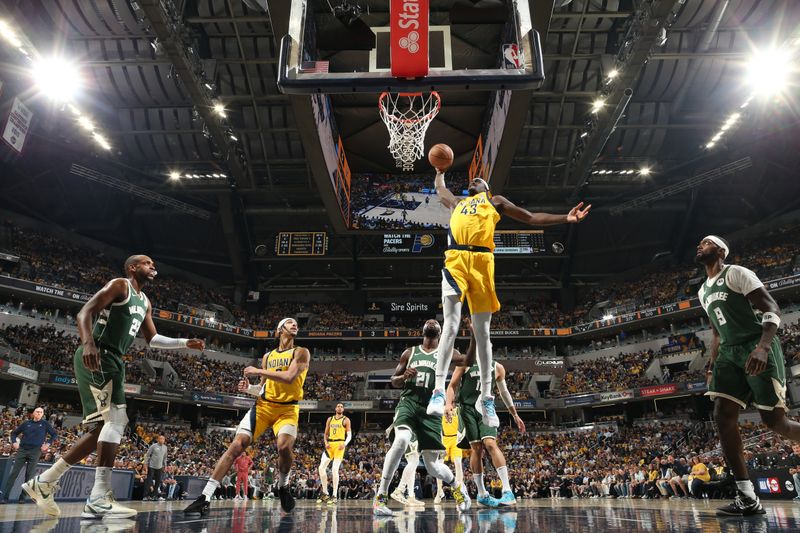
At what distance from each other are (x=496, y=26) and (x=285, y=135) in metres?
13.3

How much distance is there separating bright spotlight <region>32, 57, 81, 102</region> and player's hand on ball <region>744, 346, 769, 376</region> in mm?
23849

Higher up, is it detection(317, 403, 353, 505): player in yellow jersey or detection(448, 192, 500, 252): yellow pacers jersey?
detection(448, 192, 500, 252): yellow pacers jersey

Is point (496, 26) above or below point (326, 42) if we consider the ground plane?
above

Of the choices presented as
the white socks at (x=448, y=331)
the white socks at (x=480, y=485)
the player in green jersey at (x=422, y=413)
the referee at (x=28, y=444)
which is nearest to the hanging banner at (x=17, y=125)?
the referee at (x=28, y=444)

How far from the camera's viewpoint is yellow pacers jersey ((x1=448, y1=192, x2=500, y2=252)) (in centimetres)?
461

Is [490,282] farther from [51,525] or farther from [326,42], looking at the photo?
[326,42]

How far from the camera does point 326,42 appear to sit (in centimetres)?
945

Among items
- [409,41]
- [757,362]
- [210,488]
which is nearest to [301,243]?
[409,41]

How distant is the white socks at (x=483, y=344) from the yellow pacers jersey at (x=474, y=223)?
0.65 metres

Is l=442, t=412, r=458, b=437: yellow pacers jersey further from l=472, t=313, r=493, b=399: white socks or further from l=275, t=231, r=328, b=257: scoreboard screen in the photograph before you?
l=275, t=231, r=328, b=257: scoreboard screen

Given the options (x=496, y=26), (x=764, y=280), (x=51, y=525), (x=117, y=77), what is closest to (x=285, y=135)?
(x=117, y=77)

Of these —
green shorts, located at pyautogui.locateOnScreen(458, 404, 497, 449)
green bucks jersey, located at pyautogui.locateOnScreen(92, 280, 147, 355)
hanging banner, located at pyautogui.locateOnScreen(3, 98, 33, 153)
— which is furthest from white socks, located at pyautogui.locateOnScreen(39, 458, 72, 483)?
hanging banner, located at pyautogui.locateOnScreen(3, 98, 33, 153)

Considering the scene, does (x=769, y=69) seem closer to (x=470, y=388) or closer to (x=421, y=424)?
(x=470, y=388)

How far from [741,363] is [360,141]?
18.7 m
